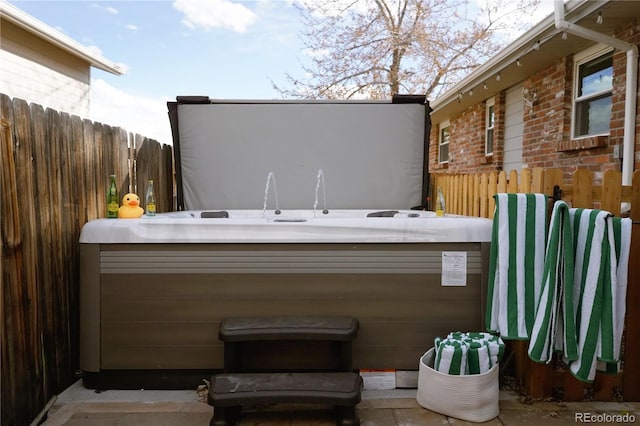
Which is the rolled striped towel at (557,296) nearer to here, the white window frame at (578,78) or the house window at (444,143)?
the white window frame at (578,78)

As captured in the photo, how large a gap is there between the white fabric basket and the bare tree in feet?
34.2

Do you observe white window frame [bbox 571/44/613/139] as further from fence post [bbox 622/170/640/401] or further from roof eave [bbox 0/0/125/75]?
roof eave [bbox 0/0/125/75]

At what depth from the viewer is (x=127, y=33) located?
768 centimetres

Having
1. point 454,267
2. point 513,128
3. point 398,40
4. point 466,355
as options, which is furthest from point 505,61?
point 398,40

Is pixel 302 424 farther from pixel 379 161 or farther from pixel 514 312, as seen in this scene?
pixel 379 161

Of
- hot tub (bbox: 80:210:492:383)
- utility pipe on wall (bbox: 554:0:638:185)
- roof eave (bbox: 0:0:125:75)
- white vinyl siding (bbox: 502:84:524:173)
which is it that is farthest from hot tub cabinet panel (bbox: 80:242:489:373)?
roof eave (bbox: 0:0:125:75)

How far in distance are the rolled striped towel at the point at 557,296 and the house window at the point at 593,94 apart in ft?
8.91

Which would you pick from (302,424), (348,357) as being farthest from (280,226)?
(302,424)

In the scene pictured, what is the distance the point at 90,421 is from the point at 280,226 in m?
1.19

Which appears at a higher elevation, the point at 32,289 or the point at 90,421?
the point at 32,289

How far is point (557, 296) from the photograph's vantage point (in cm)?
201

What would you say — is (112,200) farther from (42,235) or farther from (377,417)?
(377,417)

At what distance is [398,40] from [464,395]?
1063cm

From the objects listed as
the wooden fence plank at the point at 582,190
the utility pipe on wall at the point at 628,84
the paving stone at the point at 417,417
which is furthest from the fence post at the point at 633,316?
the utility pipe on wall at the point at 628,84
